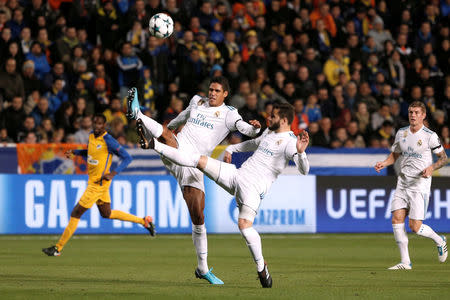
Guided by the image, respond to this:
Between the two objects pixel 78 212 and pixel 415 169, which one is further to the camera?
pixel 78 212

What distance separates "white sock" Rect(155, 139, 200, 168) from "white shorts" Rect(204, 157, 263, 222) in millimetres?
205

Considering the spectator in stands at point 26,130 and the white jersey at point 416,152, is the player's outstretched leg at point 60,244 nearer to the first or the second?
the spectator in stands at point 26,130

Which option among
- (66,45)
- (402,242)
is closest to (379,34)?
(66,45)

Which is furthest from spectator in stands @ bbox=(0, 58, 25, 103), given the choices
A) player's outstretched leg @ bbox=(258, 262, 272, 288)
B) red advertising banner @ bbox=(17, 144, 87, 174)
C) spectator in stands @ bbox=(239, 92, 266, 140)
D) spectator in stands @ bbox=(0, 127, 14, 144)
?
player's outstretched leg @ bbox=(258, 262, 272, 288)

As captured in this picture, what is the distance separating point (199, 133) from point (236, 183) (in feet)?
3.80

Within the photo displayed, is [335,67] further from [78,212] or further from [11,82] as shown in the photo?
[78,212]

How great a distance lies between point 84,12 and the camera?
66.7ft

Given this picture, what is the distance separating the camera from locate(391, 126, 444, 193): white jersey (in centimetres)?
1202

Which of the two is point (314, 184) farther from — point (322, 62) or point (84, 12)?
point (84, 12)

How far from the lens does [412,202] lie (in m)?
12.1

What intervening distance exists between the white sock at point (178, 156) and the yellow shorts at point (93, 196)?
17.0 ft

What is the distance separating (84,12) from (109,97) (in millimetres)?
2174

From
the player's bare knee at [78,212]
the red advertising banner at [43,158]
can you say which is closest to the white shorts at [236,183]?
the player's bare knee at [78,212]

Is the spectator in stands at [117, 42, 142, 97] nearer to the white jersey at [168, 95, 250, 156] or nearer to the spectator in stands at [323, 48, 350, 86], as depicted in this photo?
the spectator in stands at [323, 48, 350, 86]
